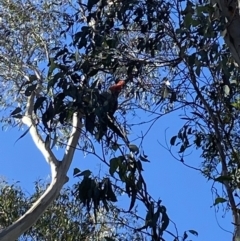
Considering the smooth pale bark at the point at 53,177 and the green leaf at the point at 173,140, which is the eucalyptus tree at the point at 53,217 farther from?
the green leaf at the point at 173,140

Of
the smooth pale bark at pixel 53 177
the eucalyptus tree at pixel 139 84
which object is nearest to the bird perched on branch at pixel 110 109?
the eucalyptus tree at pixel 139 84

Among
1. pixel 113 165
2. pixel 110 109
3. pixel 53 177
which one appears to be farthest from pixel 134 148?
pixel 53 177

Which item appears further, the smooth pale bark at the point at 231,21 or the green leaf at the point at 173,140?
the green leaf at the point at 173,140

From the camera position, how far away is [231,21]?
344cm

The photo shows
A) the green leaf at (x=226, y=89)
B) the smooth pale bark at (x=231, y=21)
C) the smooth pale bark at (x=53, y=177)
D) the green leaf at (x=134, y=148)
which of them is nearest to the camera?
the green leaf at (x=134, y=148)

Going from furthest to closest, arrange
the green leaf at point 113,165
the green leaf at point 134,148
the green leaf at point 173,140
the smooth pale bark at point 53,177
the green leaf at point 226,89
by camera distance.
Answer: the smooth pale bark at point 53,177 → the green leaf at point 173,140 → the green leaf at point 226,89 → the green leaf at point 134,148 → the green leaf at point 113,165

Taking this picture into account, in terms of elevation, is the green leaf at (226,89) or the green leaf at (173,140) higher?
the green leaf at (226,89)

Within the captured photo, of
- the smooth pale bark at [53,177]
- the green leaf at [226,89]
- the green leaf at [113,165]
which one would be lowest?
the green leaf at [113,165]

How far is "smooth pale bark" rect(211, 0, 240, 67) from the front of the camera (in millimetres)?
3391

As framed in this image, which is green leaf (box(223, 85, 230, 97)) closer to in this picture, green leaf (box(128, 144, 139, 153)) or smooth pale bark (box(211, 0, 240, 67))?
smooth pale bark (box(211, 0, 240, 67))

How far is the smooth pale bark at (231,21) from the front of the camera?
3391 millimetres

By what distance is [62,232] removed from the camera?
8.20 metres

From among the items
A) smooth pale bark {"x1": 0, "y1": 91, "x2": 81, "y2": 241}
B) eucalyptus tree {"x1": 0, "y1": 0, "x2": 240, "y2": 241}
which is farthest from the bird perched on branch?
smooth pale bark {"x1": 0, "y1": 91, "x2": 81, "y2": 241}

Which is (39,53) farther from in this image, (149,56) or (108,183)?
(108,183)
